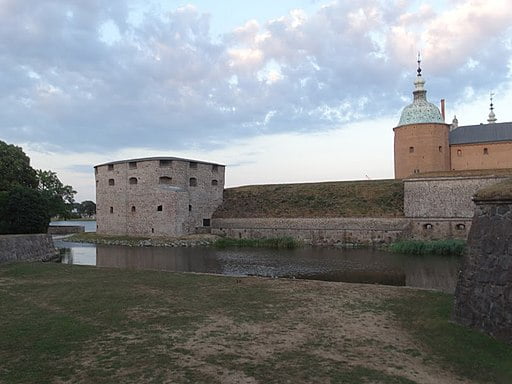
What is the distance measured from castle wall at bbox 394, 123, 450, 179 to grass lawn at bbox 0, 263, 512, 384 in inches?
Result: 1024

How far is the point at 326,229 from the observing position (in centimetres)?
2827

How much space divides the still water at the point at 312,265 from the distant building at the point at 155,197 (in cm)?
855

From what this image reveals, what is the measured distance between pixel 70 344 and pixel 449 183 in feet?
84.9

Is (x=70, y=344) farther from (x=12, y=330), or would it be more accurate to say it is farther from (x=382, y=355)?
(x=382, y=355)

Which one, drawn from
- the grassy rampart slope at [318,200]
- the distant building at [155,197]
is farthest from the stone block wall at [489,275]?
the distant building at [155,197]

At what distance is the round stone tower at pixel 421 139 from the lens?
33.1 metres

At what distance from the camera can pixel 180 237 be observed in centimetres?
3044

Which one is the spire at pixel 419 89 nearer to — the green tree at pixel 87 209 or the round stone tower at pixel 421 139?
the round stone tower at pixel 421 139

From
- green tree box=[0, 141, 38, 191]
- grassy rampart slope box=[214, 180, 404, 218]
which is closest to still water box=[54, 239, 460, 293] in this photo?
green tree box=[0, 141, 38, 191]

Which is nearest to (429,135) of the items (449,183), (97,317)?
(449,183)

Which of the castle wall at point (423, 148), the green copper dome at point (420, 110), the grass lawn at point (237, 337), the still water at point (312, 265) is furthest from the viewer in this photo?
the green copper dome at point (420, 110)

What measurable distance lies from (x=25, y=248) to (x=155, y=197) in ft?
50.6

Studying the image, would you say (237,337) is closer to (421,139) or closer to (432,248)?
(432,248)

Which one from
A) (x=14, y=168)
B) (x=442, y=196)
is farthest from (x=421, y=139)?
(x=14, y=168)
